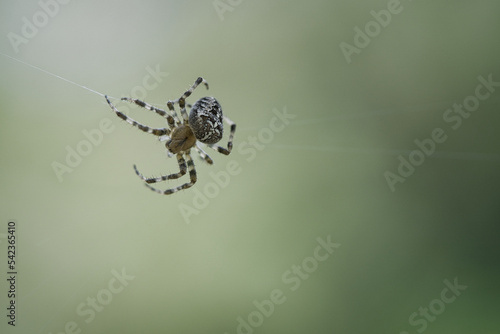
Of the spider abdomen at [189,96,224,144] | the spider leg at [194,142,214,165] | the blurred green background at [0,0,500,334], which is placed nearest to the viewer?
the spider abdomen at [189,96,224,144]

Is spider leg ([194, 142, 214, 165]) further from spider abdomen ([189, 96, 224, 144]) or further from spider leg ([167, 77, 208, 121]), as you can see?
spider abdomen ([189, 96, 224, 144])

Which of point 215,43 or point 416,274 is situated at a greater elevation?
point 215,43

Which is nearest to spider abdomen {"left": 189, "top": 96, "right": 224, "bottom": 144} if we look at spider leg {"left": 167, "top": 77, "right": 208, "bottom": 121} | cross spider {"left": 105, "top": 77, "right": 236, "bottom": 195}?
cross spider {"left": 105, "top": 77, "right": 236, "bottom": 195}

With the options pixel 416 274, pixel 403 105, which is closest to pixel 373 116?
pixel 403 105

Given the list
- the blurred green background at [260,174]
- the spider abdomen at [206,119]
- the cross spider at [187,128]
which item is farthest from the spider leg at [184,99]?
the blurred green background at [260,174]

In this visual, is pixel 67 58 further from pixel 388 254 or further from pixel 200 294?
pixel 388 254

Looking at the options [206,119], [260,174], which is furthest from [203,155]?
[260,174]

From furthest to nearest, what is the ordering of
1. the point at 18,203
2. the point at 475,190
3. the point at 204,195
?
the point at 475,190 → the point at 204,195 → the point at 18,203
